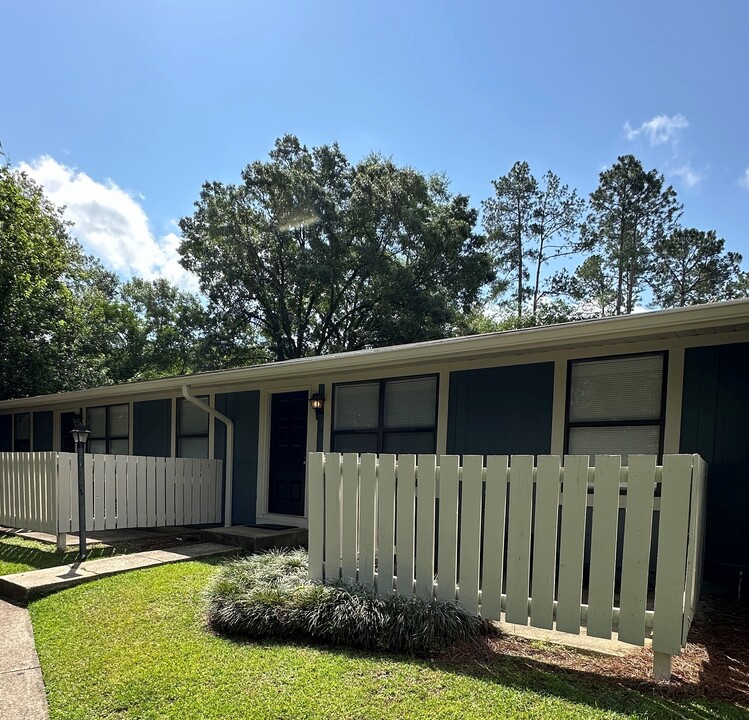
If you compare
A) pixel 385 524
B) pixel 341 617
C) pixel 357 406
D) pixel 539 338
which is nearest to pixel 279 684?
pixel 341 617

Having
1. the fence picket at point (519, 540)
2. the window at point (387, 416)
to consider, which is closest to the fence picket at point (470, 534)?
the fence picket at point (519, 540)

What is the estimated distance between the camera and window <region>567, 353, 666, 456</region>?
14.0 feet

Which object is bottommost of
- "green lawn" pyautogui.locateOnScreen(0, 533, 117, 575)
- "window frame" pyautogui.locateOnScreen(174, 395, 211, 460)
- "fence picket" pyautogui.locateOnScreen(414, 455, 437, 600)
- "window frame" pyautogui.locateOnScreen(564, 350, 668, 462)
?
"green lawn" pyautogui.locateOnScreen(0, 533, 117, 575)

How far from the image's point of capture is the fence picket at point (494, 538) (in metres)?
2.99

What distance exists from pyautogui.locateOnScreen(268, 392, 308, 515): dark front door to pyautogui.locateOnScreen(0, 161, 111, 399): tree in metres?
9.35

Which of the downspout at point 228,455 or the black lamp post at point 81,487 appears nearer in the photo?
the black lamp post at point 81,487

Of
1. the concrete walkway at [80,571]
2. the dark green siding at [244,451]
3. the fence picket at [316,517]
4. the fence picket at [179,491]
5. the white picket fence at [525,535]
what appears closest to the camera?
the white picket fence at [525,535]

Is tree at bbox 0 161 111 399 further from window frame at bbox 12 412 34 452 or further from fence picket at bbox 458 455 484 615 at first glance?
fence picket at bbox 458 455 484 615

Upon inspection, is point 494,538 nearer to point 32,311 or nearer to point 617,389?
point 617,389

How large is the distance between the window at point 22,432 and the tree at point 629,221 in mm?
20643

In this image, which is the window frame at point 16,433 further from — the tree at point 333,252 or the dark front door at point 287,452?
the tree at point 333,252

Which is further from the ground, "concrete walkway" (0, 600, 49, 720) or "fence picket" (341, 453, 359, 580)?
"fence picket" (341, 453, 359, 580)

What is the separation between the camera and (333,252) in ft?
63.5

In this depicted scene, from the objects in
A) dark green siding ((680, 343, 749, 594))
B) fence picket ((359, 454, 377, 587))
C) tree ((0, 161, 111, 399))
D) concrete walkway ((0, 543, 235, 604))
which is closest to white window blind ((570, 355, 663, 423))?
dark green siding ((680, 343, 749, 594))
